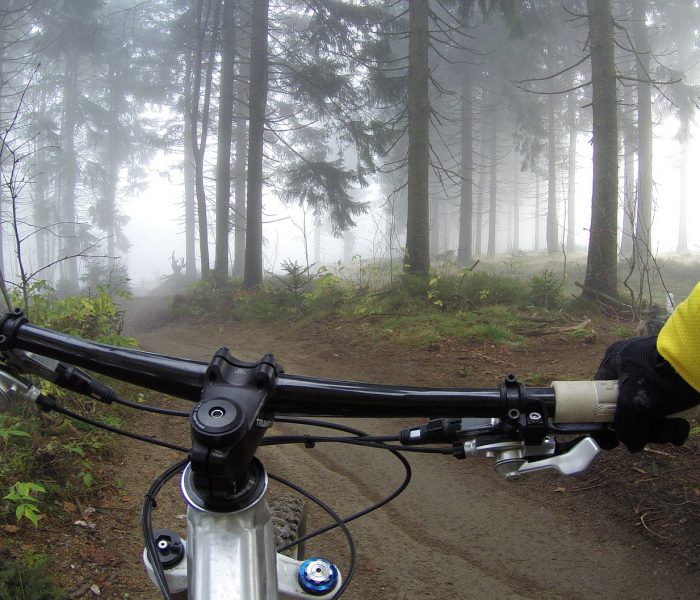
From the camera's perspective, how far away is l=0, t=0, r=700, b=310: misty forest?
12961 mm

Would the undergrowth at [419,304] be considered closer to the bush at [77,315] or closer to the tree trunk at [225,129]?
the bush at [77,315]

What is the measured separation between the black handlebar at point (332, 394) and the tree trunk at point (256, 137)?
15.8m

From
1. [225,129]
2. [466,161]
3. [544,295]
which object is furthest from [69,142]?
[544,295]

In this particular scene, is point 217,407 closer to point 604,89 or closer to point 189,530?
point 189,530

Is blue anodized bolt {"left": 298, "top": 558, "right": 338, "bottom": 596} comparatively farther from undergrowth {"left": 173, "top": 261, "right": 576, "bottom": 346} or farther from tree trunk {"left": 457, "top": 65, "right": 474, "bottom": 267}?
tree trunk {"left": 457, "top": 65, "right": 474, "bottom": 267}

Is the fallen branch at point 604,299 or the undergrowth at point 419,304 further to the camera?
the fallen branch at point 604,299

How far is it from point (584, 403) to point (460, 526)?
3.37 metres

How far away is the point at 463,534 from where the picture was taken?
4145 millimetres

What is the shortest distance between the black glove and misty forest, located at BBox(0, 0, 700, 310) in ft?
20.3

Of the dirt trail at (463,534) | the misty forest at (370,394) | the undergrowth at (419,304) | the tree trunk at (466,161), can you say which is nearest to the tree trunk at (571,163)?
the tree trunk at (466,161)

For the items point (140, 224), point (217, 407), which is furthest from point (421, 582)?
point (140, 224)

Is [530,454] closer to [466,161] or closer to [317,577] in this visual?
[317,577]

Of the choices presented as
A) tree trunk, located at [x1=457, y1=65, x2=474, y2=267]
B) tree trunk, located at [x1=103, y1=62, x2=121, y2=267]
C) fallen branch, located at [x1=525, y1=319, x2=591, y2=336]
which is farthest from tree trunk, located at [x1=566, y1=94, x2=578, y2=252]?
tree trunk, located at [x1=103, y1=62, x2=121, y2=267]

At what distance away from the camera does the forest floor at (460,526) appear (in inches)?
136
